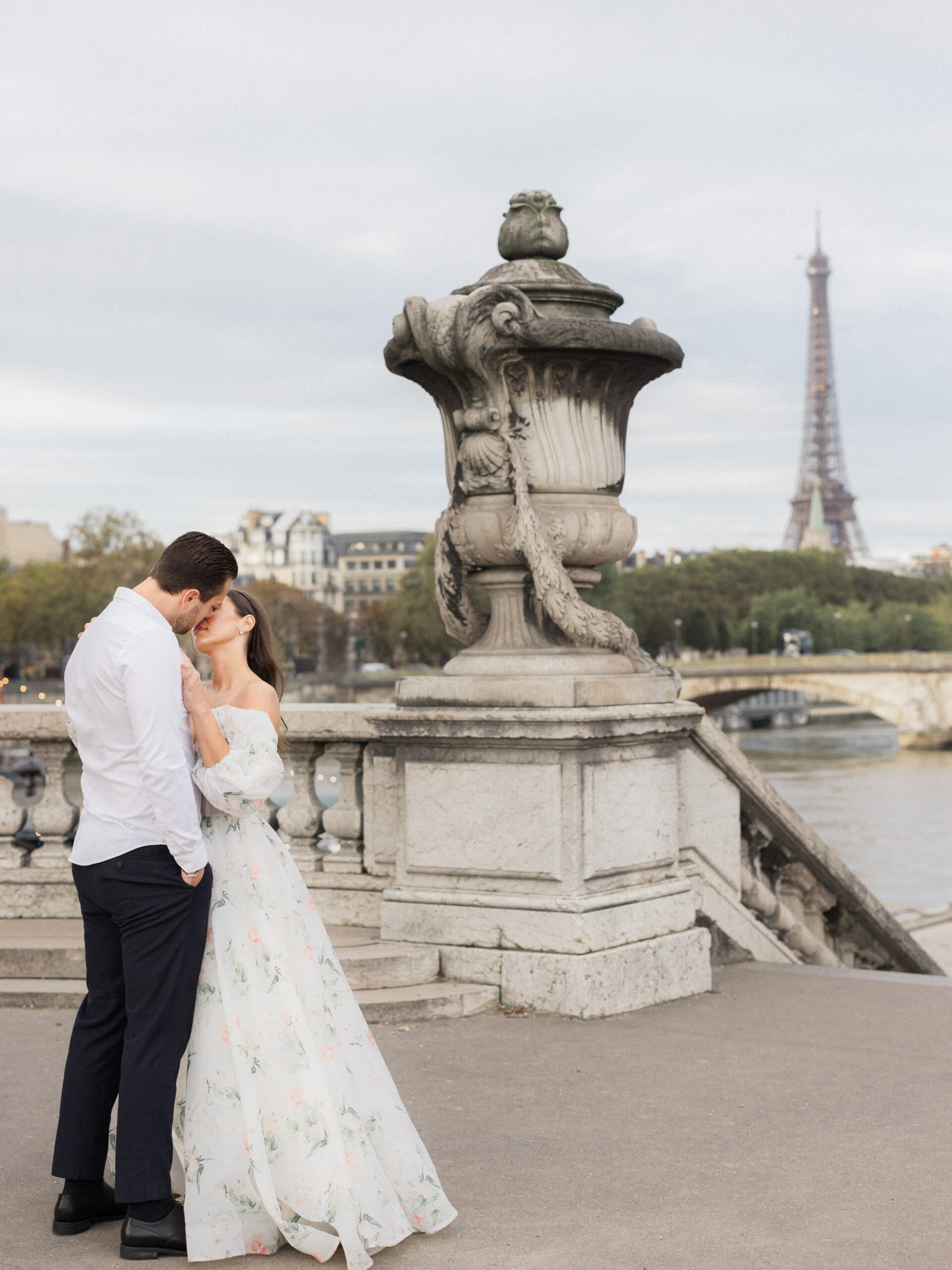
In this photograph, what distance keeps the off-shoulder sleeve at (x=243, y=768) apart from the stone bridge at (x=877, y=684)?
61.6 m

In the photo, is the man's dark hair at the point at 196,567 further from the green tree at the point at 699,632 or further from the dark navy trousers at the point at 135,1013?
the green tree at the point at 699,632

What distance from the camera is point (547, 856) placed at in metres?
5.12

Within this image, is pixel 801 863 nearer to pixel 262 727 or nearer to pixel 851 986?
pixel 851 986

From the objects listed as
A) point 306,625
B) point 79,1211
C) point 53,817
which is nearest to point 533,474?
point 53,817

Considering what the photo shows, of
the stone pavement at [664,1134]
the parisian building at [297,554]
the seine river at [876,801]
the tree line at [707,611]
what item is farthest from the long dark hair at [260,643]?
the parisian building at [297,554]


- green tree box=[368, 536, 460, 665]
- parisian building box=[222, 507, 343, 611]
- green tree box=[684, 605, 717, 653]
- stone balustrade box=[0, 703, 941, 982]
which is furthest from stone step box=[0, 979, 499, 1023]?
parisian building box=[222, 507, 343, 611]

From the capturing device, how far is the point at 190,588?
3137mm

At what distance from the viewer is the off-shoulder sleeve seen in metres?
3.15

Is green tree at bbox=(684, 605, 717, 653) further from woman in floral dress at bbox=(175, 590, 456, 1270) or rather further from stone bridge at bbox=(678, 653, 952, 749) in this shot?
woman in floral dress at bbox=(175, 590, 456, 1270)

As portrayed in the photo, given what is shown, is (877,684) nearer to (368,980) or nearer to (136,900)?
(368,980)

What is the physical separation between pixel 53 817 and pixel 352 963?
4.98 ft

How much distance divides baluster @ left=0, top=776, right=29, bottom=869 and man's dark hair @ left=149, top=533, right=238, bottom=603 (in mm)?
3067

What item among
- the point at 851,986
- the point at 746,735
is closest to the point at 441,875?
the point at 851,986

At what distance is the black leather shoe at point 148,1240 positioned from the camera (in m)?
3.02
